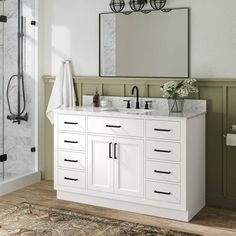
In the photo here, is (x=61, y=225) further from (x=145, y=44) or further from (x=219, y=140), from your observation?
(x=145, y=44)

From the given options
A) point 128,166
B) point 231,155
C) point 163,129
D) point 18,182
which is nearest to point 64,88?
point 18,182

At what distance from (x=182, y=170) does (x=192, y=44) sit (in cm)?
130

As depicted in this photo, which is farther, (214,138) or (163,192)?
(214,138)

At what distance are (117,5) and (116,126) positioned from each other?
1.36m

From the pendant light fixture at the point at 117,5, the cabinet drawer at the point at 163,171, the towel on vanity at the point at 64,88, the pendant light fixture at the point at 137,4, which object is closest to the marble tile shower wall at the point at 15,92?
the towel on vanity at the point at 64,88

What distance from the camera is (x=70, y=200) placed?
4.71 metres

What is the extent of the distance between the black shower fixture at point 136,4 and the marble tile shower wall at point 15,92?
105cm

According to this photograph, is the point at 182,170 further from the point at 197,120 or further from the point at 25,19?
the point at 25,19

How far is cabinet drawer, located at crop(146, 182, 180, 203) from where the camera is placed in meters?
4.09

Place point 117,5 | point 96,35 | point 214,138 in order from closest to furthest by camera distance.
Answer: point 214,138
point 117,5
point 96,35

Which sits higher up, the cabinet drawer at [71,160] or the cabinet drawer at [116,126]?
the cabinet drawer at [116,126]

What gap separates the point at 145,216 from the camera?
13.9 feet

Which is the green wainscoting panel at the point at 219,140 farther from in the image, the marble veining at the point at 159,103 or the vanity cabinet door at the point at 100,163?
the vanity cabinet door at the point at 100,163

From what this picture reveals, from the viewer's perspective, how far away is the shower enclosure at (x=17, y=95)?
4957mm
